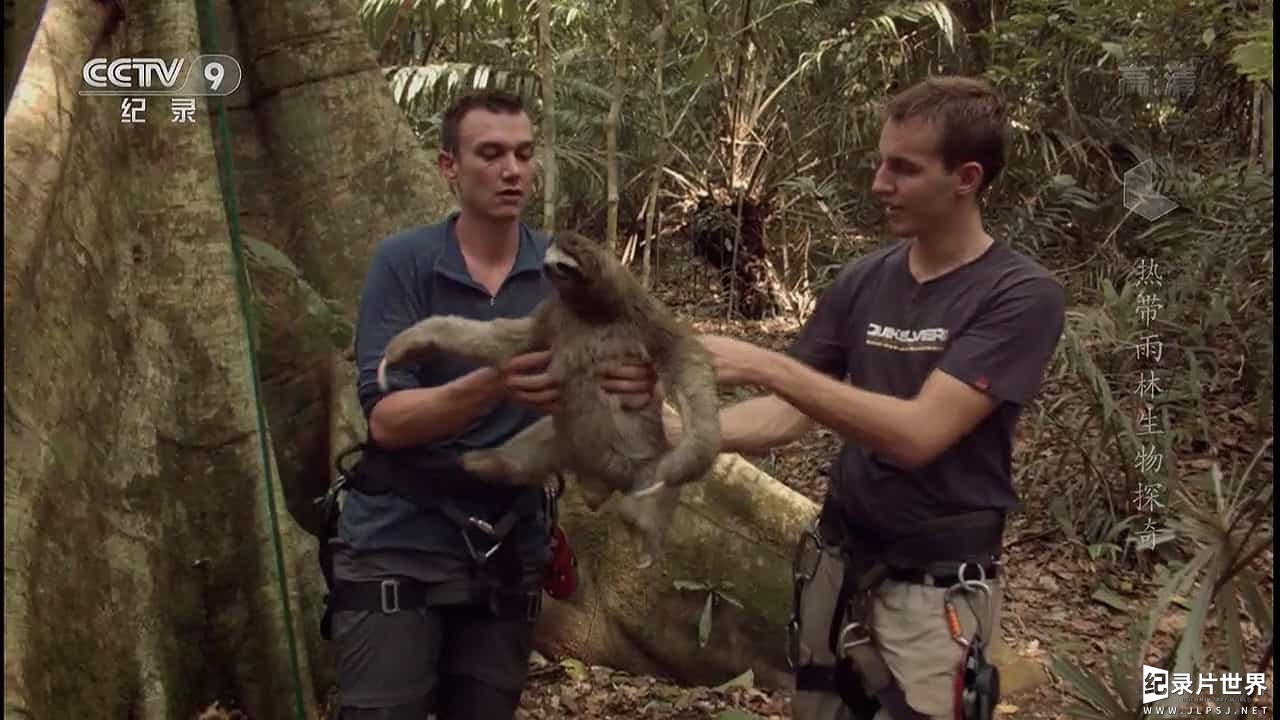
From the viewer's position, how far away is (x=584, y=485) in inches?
143

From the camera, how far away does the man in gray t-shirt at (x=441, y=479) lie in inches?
131

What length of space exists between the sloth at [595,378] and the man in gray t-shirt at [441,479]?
91 mm

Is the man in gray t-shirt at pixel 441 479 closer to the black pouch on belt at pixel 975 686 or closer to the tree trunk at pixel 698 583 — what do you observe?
the black pouch on belt at pixel 975 686

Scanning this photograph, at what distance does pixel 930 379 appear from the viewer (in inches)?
121

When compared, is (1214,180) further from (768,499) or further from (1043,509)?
(768,499)

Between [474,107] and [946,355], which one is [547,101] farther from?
[946,355]

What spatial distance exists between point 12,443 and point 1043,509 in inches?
238

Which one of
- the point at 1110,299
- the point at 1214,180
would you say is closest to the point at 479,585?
the point at 1110,299

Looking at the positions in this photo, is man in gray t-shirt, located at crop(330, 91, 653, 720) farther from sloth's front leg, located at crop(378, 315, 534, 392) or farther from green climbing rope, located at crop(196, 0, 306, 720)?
green climbing rope, located at crop(196, 0, 306, 720)

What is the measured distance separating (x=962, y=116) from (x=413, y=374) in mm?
1752

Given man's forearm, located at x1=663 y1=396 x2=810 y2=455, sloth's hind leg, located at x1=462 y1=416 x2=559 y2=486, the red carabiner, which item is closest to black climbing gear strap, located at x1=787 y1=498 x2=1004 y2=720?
man's forearm, located at x1=663 y1=396 x2=810 y2=455

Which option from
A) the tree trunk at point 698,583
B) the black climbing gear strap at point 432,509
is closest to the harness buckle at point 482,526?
the black climbing gear strap at point 432,509

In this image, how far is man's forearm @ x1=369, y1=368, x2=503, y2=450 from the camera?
3.12m

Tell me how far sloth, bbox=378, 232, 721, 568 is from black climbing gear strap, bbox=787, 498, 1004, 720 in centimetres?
52
